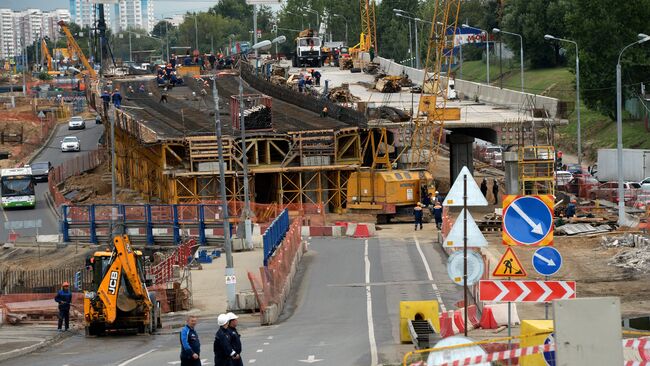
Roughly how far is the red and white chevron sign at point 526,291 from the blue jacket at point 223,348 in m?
4.07

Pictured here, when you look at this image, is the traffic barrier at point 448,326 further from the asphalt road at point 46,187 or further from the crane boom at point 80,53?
the crane boom at point 80,53

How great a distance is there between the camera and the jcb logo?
31.2 metres

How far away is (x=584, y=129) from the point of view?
96.4 metres

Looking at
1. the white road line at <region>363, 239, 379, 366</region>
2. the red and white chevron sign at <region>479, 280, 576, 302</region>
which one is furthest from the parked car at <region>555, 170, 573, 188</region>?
the red and white chevron sign at <region>479, 280, 576, 302</region>

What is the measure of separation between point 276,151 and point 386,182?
7148 mm

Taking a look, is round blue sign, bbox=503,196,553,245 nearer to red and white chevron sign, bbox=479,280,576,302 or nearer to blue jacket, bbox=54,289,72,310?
red and white chevron sign, bbox=479,280,576,302

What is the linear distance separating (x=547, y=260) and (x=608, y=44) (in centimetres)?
6931

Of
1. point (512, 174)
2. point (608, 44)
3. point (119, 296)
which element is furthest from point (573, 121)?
point (119, 296)

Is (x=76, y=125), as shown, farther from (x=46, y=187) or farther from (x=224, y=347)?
(x=224, y=347)

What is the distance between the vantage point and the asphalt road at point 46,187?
6550 centimetres

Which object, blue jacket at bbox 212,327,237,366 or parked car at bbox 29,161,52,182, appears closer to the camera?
blue jacket at bbox 212,327,237,366

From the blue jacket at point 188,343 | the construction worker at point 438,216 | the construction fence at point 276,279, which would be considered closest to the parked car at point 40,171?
the construction worker at point 438,216

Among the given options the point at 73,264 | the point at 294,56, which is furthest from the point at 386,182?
the point at 294,56

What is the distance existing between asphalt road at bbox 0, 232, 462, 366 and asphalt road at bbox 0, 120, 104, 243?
2261 cm
